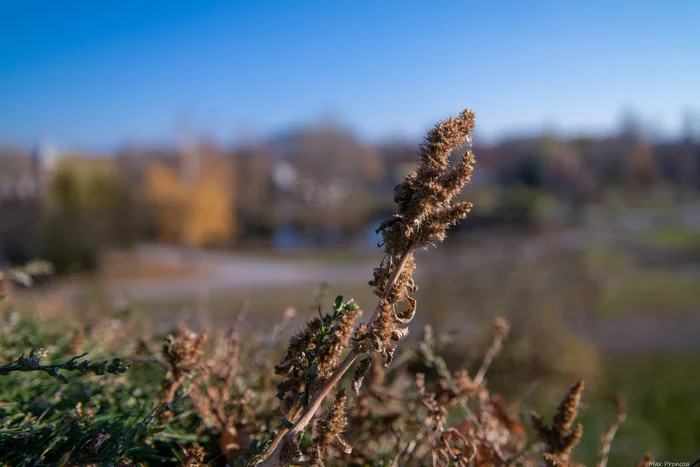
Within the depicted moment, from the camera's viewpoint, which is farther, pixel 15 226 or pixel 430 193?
pixel 15 226

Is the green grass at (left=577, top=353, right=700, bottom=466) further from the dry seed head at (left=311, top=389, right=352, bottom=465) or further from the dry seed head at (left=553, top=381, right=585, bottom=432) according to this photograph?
the dry seed head at (left=311, top=389, right=352, bottom=465)

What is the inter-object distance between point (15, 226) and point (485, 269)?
20.1 metres

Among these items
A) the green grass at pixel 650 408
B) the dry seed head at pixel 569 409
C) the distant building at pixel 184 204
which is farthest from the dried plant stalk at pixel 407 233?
the distant building at pixel 184 204

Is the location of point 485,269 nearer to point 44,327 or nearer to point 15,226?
point 44,327

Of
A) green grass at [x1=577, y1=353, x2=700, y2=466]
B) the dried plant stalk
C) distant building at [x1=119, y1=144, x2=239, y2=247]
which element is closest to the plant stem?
the dried plant stalk

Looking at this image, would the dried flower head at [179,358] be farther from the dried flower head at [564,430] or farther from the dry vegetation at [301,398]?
the dried flower head at [564,430]

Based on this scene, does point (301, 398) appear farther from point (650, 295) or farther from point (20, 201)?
point (20, 201)

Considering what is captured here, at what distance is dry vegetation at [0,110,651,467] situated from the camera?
98 centimetres

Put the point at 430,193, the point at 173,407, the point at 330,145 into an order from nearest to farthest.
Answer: the point at 430,193
the point at 173,407
the point at 330,145

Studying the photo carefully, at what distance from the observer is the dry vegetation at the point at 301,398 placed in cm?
98

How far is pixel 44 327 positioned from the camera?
2.01 meters

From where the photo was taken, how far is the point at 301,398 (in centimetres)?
112

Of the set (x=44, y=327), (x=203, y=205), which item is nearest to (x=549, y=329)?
(x=44, y=327)

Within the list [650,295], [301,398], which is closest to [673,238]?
[650,295]
